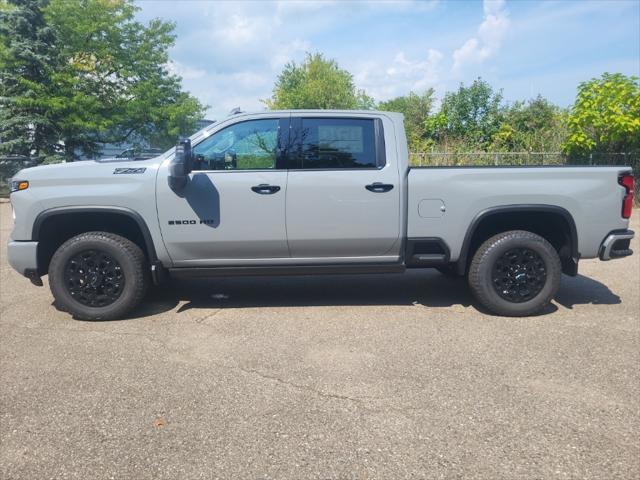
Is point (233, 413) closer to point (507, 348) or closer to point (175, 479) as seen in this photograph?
point (175, 479)

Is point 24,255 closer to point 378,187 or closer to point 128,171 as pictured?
point 128,171

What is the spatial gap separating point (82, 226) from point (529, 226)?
178 inches

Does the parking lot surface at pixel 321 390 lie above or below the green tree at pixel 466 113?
below

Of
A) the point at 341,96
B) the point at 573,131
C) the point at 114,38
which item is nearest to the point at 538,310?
the point at 573,131

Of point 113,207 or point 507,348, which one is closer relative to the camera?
point 507,348

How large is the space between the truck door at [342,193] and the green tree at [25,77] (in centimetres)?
1838

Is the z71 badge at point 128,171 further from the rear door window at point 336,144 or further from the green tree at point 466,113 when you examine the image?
the green tree at point 466,113

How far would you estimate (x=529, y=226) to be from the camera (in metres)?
5.12

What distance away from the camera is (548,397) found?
321 cm

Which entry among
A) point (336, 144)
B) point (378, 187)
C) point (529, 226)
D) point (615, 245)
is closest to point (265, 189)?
point (336, 144)

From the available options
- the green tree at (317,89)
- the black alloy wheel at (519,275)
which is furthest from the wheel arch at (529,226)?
the green tree at (317,89)

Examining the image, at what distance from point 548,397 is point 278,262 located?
8.42ft

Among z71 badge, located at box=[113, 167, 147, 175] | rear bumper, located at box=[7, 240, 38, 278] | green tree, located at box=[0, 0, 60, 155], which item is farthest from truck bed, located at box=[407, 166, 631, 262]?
green tree, located at box=[0, 0, 60, 155]

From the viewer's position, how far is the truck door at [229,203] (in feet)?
15.0
